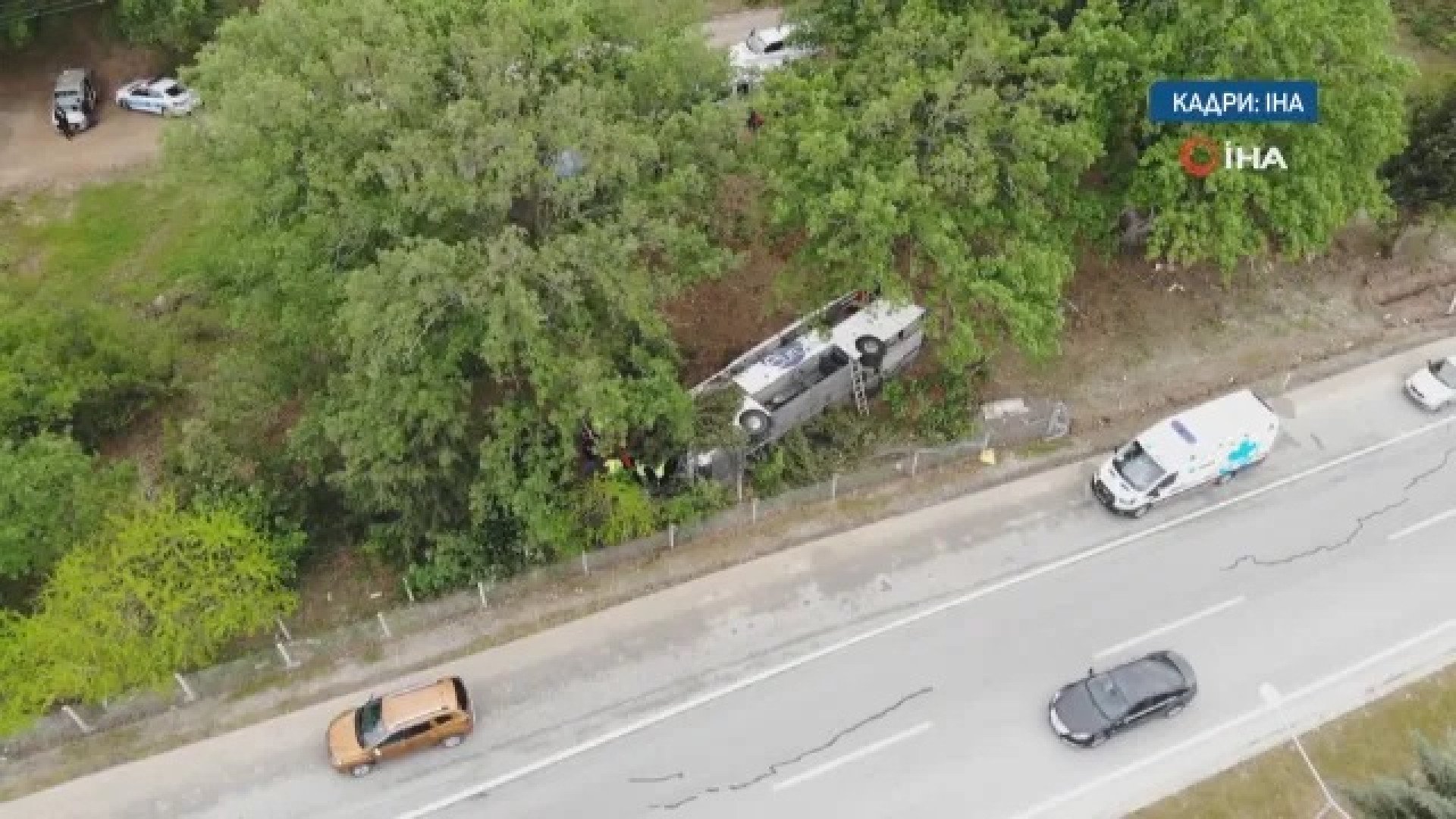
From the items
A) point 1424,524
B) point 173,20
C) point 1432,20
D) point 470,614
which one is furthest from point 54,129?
point 1432,20

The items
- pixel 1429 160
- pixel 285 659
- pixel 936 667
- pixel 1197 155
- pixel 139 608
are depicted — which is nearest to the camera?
pixel 139 608

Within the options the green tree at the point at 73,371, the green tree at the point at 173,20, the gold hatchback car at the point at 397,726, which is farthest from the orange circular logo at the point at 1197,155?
the green tree at the point at 173,20

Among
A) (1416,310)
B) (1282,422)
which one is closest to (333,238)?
(1282,422)

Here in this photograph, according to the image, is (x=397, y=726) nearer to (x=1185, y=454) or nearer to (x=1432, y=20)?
(x=1185, y=454)

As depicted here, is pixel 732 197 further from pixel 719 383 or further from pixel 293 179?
pixel 293 179

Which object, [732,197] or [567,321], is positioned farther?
[732,197]

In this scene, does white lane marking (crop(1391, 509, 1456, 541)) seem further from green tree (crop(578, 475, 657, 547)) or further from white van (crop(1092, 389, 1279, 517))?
green tree (crop(578, 475, 657, 547))
